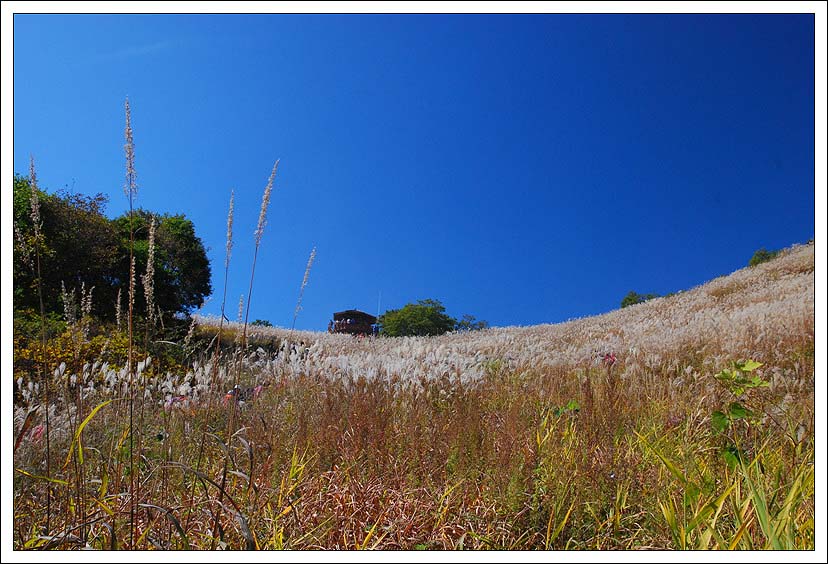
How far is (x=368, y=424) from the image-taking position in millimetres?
3883

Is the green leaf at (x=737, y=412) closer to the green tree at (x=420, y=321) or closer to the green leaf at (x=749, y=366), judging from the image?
the green leaf at (x=749, y=366)

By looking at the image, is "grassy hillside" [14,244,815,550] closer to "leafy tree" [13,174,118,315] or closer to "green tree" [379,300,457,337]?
"leafy tree" [13,174,118,315]

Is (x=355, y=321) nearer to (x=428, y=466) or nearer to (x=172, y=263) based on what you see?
(x=172, y=263)

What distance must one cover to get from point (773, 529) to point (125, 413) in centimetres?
459

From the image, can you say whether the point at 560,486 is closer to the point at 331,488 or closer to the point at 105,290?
the point at 331,488

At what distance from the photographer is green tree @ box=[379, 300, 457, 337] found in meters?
28.4

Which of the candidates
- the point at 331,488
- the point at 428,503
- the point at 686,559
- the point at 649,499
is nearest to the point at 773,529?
the point at 686,559

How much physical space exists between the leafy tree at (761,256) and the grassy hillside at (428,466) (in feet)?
82.3

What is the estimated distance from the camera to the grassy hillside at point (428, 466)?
2.54m

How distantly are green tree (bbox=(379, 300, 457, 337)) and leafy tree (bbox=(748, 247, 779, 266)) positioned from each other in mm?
16379

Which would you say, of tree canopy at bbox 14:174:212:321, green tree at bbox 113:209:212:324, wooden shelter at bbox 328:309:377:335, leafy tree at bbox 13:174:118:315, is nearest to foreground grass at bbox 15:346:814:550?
tree canopy at bbox 14:174:212:321

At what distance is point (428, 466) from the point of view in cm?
344

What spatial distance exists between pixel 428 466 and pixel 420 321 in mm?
25047

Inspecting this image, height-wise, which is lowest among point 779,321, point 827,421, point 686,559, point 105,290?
point 686,559
